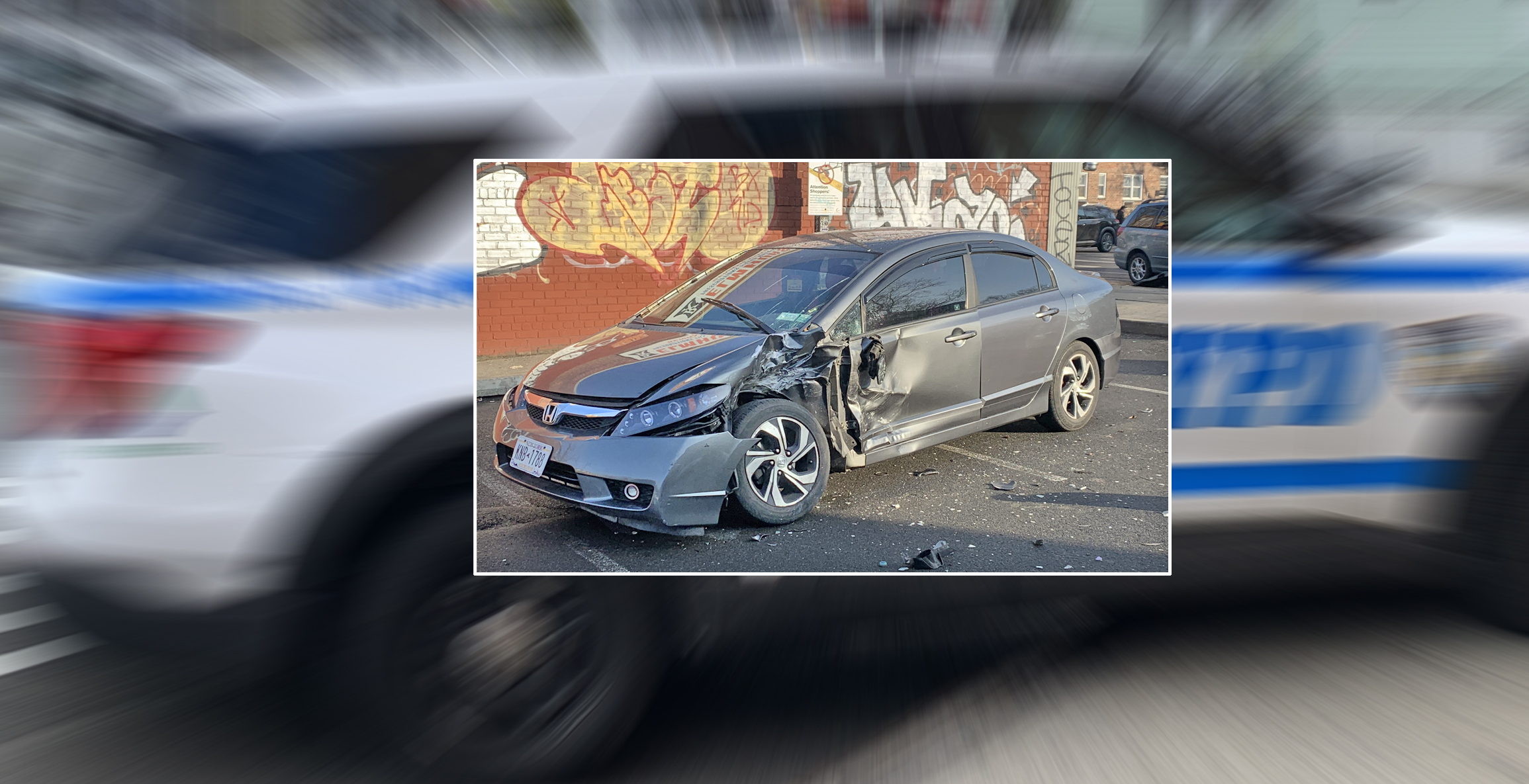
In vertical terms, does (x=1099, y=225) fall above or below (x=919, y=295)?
above

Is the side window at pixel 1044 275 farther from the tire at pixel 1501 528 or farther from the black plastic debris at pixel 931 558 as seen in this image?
the tire at pixel 1501 528

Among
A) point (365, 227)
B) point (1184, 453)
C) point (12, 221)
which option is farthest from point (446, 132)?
point (1184, 453)

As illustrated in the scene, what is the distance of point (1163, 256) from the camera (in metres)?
2.55

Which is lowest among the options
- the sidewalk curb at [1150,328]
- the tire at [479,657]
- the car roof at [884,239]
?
the tire at [479,657]

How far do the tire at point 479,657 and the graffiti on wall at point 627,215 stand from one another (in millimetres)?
724

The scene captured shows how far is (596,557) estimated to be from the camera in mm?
2525

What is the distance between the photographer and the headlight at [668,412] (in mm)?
2447

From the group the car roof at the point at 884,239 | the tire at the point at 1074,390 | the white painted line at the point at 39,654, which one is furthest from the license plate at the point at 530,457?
the white painted line at the point at 39,654

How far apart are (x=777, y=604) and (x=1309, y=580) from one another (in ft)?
6.45

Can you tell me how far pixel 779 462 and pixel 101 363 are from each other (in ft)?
5.53

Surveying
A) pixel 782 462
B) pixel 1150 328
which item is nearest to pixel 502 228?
pixel 782 462

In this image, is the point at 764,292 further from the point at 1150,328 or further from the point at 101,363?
the point at 101,363

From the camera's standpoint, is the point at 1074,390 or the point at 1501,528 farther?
the point at 1501,528

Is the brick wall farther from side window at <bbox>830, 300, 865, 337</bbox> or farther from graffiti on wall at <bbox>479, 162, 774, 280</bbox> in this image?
side window at <bbox>830, 300, 865, 337</bbox>
